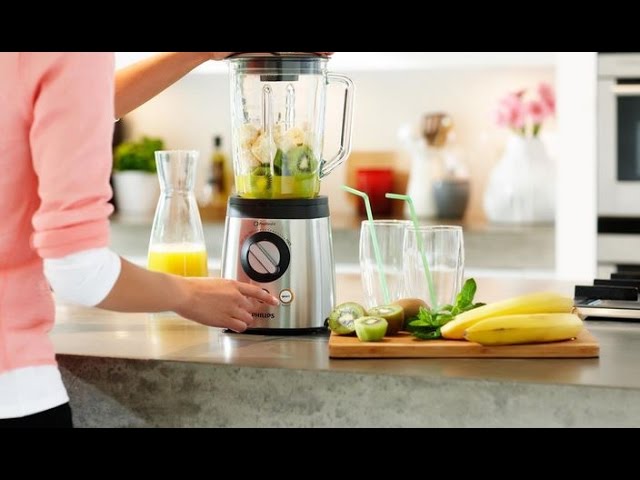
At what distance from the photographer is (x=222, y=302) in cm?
164

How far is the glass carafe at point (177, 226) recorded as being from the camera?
1914mm

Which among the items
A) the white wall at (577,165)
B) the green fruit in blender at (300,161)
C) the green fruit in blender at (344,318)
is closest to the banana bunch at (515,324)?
the green fruit in blender at (344,318)

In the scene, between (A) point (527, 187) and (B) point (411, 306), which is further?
(A) point (527, 187)

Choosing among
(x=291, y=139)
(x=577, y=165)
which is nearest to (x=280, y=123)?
(x=291, y=139)

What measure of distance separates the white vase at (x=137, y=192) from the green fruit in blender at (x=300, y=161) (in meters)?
2.79

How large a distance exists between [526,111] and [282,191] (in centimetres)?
248

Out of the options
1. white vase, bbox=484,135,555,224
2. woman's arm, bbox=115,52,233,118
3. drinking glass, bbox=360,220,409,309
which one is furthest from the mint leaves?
white vase, bbox=484,135,555,224

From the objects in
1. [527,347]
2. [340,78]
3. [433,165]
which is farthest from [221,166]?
[527,347]

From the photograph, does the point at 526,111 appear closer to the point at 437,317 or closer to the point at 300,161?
the point at 300,161

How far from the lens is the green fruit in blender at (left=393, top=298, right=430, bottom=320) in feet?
5.44

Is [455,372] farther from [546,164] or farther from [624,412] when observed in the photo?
[546,164]

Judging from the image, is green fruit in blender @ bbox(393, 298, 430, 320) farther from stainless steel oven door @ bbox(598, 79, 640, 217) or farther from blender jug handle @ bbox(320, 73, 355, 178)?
stainless steel oven door @ bbox(598, 79, 640, 217)

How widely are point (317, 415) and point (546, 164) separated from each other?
8.96ft

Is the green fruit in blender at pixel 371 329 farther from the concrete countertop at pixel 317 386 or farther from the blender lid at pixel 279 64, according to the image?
the blender lid at pixel 279 64
